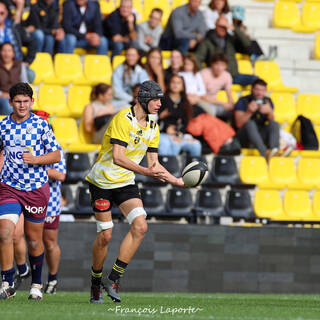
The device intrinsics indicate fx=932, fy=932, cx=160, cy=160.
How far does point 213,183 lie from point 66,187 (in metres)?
2.22

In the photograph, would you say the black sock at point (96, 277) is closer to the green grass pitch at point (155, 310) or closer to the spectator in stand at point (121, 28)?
the green grass pitch at point (155, 310)

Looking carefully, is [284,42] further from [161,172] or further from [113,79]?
[161,172]

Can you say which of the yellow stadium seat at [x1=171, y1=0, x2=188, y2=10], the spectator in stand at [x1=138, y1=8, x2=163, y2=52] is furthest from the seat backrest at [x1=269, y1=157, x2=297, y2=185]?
the yellow stadium seat at [x1=171, y1=0, x2=188, y2=10]

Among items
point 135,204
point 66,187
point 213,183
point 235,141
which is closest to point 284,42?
point 235,141

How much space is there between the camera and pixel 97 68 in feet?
50.2

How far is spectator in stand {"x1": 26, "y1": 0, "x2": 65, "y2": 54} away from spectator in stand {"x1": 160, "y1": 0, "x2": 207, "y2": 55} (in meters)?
1.95

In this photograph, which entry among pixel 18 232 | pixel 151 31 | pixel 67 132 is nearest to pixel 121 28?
pixel 151 31

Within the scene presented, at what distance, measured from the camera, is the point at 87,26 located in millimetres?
15422

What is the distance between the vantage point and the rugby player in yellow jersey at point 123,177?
844 centimetres

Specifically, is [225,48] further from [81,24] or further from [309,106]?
[81,24]

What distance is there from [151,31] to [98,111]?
2417 millimetres

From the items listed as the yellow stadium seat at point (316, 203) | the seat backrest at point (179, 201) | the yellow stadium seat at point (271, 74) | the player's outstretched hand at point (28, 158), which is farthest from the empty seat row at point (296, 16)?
the player's outstretched hand at point (28, 158)

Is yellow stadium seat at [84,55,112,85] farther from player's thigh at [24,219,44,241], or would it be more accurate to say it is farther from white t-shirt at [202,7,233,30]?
player's thigh at [24,219,44,241]

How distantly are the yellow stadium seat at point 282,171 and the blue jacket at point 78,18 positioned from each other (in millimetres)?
3624
